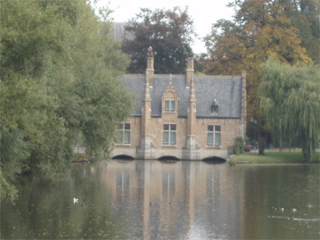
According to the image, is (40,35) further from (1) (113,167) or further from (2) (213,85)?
(2) (213,85)

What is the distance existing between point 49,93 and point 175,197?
9372mm

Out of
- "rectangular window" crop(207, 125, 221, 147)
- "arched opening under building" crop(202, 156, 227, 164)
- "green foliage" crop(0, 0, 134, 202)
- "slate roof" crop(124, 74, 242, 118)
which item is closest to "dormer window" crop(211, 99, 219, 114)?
Result: "slate roof" crop(124, 74, 242, 118)

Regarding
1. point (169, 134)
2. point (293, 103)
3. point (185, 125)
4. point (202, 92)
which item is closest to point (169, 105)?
point (185, 125)

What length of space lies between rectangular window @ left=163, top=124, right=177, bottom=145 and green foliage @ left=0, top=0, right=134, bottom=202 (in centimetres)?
1360

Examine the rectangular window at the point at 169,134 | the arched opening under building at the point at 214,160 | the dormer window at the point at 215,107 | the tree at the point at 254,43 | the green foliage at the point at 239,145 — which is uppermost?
the tree at the point at 254,43

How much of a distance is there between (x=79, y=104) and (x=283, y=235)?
9.24 metres

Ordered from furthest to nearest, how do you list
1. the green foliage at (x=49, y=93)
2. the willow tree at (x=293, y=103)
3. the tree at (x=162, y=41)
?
the tree at (x=162, y=41) < the willow tree at (x=293, y=103) < the green foliage at (x=49, y=93)

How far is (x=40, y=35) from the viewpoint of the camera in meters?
13.9

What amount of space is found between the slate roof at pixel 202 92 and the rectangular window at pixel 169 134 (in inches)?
42.3

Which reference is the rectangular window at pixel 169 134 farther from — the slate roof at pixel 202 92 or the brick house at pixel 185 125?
the slate roof at pixel 202 92

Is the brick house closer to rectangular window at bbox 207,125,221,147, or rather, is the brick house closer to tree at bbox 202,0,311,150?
rectangular window at bbox 207,125,221,147

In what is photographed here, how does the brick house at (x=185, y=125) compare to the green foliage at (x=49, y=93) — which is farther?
the brick house at (x=185, y=125)

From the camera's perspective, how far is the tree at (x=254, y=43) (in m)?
46.6

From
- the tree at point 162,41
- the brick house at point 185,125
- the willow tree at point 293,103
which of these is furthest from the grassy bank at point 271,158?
the tree at point 162,41
